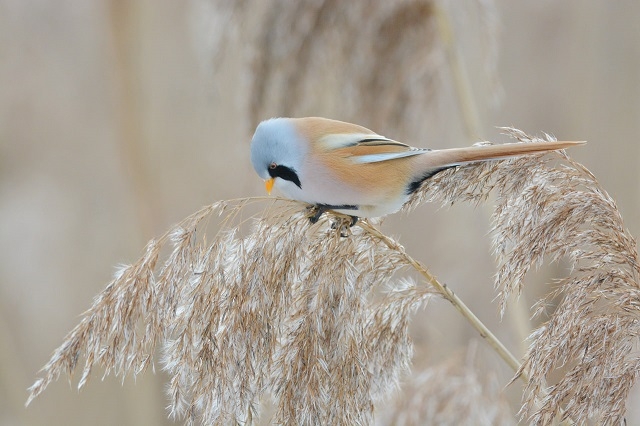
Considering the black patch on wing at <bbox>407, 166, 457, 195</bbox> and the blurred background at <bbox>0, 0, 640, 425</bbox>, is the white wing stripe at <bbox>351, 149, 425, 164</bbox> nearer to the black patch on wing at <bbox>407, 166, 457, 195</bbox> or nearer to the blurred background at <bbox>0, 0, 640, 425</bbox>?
the black patch on wing at <bbox>407, 166, 457, 195</bbox>

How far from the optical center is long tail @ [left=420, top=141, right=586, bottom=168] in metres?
1.70

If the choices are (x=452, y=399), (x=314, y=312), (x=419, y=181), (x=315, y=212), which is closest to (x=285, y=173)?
(x=315, y=212)

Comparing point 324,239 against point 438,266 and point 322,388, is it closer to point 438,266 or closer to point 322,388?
point 322,388

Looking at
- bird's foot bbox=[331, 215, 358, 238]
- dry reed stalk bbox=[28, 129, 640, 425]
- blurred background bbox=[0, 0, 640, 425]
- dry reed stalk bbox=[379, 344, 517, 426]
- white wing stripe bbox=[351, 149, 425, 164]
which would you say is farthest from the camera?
blurred background bbox=[0, 0, 640, 425]

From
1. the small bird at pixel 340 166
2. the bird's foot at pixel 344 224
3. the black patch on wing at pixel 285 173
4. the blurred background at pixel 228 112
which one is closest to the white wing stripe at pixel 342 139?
the small bird at pixel 340 166

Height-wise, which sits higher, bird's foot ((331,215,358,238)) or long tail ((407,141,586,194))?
long tail ((407,141,586,194))

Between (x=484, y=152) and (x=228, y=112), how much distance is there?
3.71 metres

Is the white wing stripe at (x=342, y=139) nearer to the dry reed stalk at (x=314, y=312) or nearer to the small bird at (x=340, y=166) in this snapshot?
the small bird at (x=340, y=166)

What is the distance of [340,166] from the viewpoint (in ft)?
6.67

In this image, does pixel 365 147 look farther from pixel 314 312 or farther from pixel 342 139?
pixel 314 312

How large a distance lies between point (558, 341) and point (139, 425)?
2939mm

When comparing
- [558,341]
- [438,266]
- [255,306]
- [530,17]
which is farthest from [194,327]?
[530,17]

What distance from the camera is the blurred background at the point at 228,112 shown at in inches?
132

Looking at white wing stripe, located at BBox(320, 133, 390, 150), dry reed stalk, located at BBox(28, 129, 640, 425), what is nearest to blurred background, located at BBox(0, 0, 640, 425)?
white wing stripe, located at BBox(320, 133, 390, 150)
